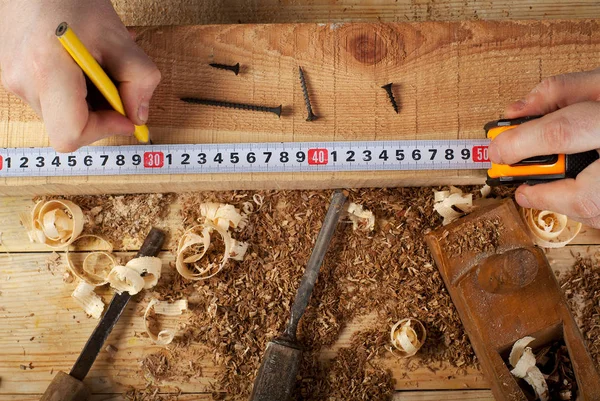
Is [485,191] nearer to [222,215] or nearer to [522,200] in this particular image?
[522,200]

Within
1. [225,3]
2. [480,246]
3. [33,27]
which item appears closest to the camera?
[33,27]

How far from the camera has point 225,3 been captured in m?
1.94

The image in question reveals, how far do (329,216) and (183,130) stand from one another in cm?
54

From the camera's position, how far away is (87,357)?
5.61 ft

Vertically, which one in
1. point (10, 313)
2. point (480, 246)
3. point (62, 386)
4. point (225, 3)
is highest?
point (225, 3)

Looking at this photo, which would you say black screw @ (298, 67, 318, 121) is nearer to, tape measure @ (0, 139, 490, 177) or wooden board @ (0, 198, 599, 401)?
tape measure @ (0, 139, 490, 177)

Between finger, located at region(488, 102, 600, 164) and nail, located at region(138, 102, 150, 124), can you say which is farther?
nail, located at region(138, 102, 150, 124)

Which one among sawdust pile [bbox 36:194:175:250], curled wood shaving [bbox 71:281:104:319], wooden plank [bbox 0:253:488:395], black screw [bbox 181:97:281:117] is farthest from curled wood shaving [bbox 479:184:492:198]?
curled wood shaving [bbox 71:281:104:319]

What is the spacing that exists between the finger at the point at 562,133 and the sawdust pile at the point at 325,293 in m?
0.47

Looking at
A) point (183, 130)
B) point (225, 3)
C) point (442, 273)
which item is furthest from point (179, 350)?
point (225, 3)

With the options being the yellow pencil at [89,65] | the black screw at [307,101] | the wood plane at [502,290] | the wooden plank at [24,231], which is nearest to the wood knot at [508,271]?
the wood plane at [502,290]

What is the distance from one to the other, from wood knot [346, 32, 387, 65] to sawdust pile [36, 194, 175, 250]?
77 cm

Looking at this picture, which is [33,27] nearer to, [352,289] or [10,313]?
[10,313]

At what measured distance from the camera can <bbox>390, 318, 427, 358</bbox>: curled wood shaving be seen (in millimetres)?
1715
